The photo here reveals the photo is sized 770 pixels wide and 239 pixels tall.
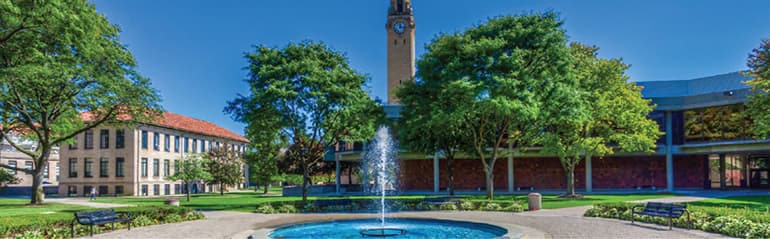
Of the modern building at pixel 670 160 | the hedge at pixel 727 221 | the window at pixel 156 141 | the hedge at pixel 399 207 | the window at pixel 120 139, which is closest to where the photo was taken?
the hedge at pixel 727 221

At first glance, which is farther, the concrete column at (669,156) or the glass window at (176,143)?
the glass window at (176,143)

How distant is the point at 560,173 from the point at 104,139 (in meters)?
45.4

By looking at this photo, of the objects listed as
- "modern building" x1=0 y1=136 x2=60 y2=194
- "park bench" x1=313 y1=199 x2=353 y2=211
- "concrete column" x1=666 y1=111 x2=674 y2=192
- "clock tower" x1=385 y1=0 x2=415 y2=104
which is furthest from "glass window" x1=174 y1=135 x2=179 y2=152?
"concrete column" x1=666 y1=111 x2=674 y2=192

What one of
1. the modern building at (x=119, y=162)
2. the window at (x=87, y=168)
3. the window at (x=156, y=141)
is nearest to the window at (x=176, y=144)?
the modern building at (x=119, y=162)

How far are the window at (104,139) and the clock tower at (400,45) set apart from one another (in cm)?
3304

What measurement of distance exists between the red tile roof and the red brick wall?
87.5 feet

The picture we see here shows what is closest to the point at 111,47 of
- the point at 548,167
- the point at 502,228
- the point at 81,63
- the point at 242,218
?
the point at 81,63

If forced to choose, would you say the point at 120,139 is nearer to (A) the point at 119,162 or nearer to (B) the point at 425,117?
(A) the point at 119,162

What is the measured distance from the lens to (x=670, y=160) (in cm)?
4584

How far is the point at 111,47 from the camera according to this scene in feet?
95.1

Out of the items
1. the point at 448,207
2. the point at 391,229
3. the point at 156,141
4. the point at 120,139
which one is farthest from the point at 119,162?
the point at 391,229

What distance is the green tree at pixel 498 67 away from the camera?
24344mm

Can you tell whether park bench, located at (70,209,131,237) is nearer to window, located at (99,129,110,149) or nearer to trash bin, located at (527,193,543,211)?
trash bin, located at (527,193,543,211)

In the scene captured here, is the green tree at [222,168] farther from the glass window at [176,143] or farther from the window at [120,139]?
the window at [120,139]
